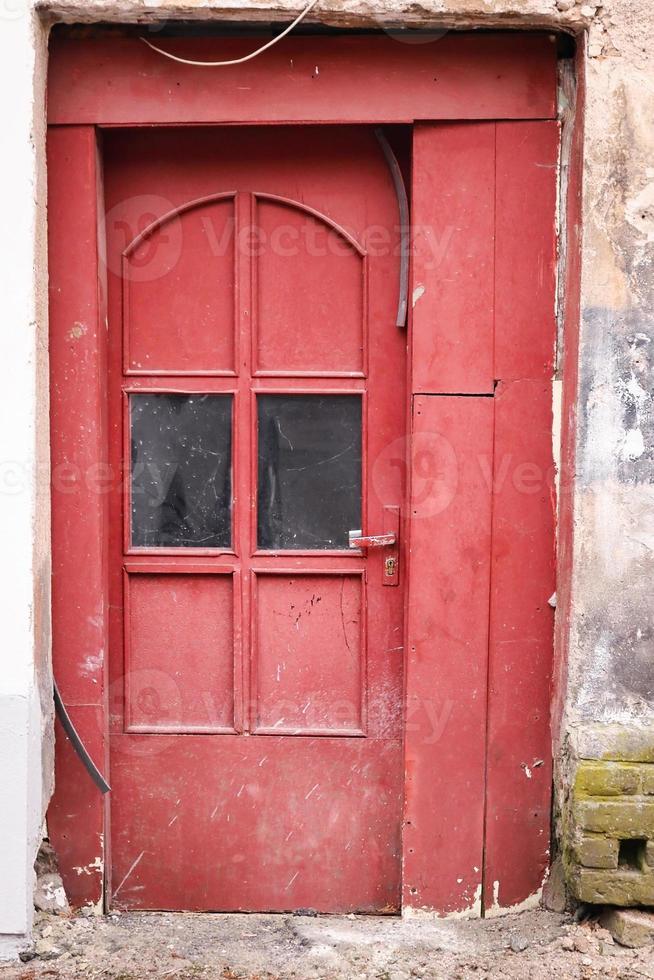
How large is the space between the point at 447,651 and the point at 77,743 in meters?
1.25

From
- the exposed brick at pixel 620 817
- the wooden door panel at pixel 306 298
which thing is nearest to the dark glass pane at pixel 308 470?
the wooden door panel at pixel 306 298

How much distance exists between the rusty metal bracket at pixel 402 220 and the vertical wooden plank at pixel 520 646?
0.44m

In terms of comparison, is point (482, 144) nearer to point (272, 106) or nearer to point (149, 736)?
point (272, 106)

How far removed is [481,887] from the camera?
291cm

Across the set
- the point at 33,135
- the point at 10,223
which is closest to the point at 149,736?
the point at 10,223

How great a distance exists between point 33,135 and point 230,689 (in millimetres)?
1901

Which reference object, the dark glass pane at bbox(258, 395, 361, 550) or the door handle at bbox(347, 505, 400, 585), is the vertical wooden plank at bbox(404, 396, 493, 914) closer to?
the door handle at bbox(347, 505, 400, 585)

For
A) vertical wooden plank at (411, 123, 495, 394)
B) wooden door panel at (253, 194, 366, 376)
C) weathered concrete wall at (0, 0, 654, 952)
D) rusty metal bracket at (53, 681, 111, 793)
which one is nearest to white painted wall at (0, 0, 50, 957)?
weathered concrete wall at (0, 0, 654, 952)

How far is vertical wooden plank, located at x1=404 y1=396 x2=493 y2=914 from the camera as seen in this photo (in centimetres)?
283

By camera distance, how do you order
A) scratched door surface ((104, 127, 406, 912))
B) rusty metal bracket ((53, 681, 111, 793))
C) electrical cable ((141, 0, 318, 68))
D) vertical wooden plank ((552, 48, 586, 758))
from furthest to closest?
scratched door surface ((104, 127, 406, 912))
rusty metal bracket ((53, 681, 111, 793))
vertical wooden plank ((552, 48, 586, 758))
electrical cable ((141, 0, 318, 68))

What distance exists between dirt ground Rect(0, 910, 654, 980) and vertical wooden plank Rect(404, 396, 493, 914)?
16 cm

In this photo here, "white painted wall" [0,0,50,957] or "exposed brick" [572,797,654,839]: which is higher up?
"white painted wall" [0,0,50,957]

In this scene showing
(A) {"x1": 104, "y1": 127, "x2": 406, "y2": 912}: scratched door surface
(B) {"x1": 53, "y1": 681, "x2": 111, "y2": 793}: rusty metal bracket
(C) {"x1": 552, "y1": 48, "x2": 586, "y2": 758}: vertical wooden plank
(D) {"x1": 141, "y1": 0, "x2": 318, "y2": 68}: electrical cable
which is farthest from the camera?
(A) {"x1": 104, "y1": 127, "x2": 406, "y2": 912}: scratched door surface

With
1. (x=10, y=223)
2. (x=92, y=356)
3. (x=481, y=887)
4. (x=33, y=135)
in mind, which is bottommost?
(x=481, y=887)
